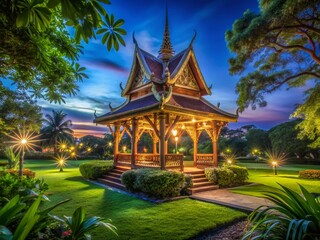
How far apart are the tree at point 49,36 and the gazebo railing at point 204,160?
1110 cm

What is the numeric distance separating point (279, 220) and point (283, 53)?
1214cm

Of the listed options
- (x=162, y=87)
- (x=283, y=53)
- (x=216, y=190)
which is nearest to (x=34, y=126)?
(x=162, y=87)

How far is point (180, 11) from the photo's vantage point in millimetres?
12305

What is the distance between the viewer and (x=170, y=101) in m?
10.0

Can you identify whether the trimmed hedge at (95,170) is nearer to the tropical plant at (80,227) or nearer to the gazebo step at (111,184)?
the gazebo step at (111,184)

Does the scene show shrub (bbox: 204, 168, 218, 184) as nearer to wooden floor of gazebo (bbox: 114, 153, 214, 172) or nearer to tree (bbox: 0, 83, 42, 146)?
wooden floor of gazebo (bbox: 114, 153, 214, 172)

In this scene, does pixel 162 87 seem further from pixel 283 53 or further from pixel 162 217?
pixel 162 217

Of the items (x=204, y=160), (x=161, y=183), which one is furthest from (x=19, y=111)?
(x=161, y=183)

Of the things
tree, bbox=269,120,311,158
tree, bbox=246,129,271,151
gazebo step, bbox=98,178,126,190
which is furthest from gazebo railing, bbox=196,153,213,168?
tree, bbox=246,129,271,151

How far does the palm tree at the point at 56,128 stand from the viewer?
42.1m

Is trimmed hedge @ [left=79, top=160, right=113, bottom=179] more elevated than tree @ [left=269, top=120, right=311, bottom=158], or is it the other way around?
tree @ [left=269, top=120, right=311, bottom=158]

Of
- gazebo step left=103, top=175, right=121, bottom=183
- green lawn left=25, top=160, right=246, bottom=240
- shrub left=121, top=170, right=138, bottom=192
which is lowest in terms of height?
green lawn left=25, top=160, right=246, bottom=240

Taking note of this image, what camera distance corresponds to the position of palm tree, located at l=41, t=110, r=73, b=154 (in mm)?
42062

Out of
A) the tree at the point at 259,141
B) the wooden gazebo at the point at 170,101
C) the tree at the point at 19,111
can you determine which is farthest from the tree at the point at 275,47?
the tree at the point at 259,141
